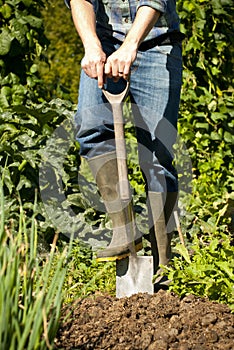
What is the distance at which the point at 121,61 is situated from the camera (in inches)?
109

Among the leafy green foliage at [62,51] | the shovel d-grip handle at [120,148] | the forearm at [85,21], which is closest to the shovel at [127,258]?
the shovel d-grip handle at [120,148]

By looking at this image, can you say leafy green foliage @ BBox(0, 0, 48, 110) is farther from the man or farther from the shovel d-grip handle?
the shovel d-grip handle

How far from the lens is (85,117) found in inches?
118

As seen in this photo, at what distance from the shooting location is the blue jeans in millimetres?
3027

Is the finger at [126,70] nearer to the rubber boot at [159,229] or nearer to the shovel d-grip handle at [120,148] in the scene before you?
the shovel d-grip handle at [120,148]

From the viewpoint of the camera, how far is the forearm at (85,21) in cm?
284

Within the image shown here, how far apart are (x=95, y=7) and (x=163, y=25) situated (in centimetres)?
31

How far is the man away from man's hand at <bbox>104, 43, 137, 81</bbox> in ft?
Result: 0.06

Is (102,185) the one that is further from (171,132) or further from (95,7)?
(95,7)

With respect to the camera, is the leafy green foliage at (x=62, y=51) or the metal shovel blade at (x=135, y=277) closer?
the metal shovel blade at (x=135, y=277)

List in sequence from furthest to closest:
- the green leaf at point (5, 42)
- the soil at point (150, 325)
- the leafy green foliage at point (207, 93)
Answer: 1. the leafy green foliage at point (207, 93)
2. the green leaf at point (5, 42)
3. the soil at point (150, 325)

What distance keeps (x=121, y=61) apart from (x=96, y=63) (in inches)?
3.9

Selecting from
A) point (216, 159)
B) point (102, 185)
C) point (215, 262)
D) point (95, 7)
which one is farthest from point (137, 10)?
point (216, 159)

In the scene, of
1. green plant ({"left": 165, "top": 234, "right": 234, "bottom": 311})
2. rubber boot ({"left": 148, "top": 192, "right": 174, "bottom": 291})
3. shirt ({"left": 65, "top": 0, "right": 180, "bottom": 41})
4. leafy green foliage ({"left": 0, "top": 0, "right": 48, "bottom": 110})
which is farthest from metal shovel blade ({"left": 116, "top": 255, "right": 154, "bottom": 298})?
leafy green foliage ({"left": 0, "top": 0, "right": 48, "bottom": 110})
